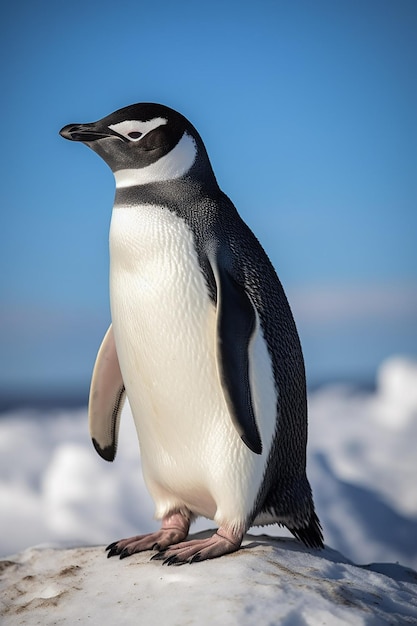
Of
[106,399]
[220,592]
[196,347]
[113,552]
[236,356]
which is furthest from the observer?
[106,399]

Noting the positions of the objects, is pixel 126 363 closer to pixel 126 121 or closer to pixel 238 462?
pixel 238 462

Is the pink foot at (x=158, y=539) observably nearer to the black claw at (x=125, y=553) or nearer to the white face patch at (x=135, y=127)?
the black claw at (x=125, y=553)

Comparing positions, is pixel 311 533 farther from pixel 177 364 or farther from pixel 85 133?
Result: pixel 85 133

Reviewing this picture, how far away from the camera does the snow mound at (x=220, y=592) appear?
2053 mm

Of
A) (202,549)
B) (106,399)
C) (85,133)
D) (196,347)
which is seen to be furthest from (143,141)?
(202,549)

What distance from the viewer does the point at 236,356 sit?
2.31 meters

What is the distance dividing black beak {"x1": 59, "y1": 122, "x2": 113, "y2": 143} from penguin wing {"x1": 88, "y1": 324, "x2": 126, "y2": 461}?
69 cm

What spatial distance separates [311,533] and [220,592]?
64 cm

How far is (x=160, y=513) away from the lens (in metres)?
2.72

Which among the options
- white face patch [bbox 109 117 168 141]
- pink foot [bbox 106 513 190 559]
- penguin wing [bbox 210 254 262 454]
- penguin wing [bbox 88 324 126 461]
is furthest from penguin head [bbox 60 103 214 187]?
pink foot [bbox 106 513 190 559]

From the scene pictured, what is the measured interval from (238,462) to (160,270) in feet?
1.98

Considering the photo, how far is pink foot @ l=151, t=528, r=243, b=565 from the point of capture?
7.72 feet

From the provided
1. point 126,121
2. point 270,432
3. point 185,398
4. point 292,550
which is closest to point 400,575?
point 292,550

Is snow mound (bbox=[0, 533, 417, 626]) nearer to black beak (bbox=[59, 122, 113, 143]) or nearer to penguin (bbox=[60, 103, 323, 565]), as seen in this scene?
penguin (bbox=[60, 103, 323, 565])
